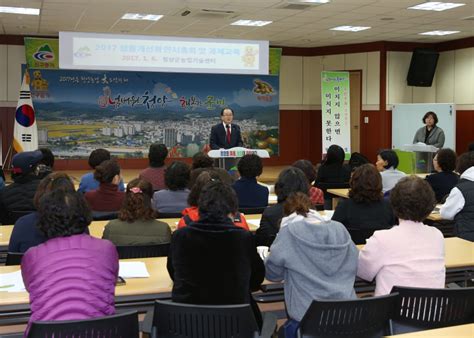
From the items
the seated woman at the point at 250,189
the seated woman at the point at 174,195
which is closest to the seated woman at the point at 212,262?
the seated woman at the point at 174,195

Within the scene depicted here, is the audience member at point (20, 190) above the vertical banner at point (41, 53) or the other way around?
the other way around

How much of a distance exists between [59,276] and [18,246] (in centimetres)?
107

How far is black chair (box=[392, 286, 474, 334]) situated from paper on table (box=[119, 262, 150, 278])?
4.21 ft

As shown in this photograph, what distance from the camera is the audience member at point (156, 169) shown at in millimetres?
6137

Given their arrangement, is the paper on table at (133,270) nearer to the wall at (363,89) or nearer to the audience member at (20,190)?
the audience member at (20,190)

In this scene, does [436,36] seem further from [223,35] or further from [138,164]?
[138,164]

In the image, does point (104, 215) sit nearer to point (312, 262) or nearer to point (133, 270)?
point (133, 270)

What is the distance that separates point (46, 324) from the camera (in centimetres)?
217

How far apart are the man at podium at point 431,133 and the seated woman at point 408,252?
27.6 ft

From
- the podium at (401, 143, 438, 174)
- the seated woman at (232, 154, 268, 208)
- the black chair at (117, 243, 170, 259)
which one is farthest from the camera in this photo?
the podium at (401, 143, 438, 174)

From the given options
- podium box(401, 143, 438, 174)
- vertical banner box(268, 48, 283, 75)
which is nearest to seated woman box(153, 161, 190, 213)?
podium box(401, 143, 438, 174)

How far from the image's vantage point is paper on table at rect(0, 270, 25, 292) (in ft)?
9.41

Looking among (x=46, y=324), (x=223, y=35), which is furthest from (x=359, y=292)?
(x=223, y=35)

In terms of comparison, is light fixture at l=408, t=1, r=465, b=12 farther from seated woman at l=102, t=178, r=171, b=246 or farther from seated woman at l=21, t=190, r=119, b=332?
seated woman at l=21, t=190, r=119, b=332
